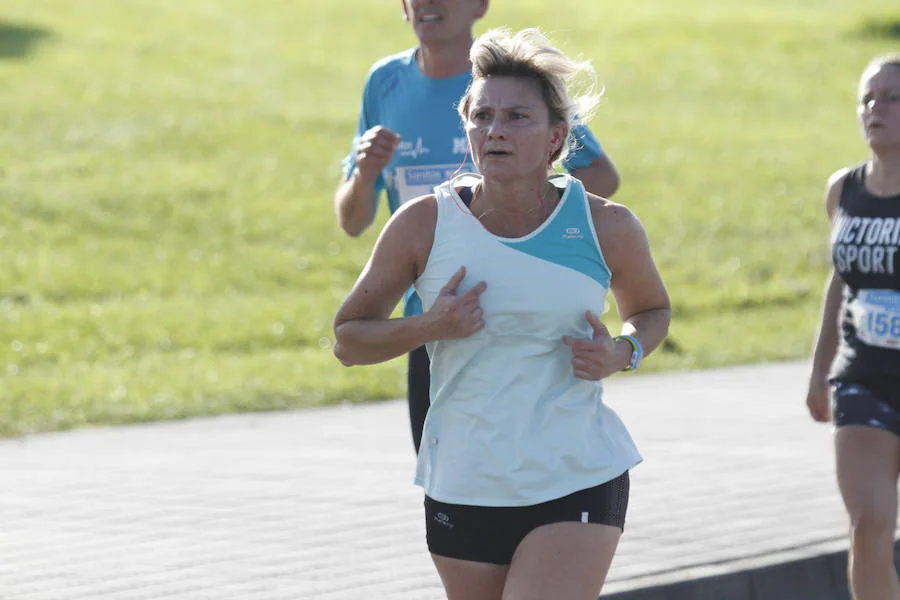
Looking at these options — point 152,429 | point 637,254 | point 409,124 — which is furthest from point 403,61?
point 152,429

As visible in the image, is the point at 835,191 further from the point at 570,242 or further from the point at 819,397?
the point at 570,242

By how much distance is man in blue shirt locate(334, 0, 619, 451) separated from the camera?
512 cm

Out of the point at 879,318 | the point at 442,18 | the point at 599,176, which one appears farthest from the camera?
the point at 879,318

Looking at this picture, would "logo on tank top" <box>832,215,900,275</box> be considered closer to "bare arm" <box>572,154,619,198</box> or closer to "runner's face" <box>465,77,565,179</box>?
"bare arm" <box>572,154,619,198</box>

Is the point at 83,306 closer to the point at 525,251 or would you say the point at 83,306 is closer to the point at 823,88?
the point at 525,251

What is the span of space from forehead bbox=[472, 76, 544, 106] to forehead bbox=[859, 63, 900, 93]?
187 cm

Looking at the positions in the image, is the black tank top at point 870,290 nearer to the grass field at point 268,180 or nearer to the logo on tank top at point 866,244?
the logo on tank top at point 866,244

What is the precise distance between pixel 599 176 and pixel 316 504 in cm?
271

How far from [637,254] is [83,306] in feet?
34.0

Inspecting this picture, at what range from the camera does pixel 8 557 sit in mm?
6168

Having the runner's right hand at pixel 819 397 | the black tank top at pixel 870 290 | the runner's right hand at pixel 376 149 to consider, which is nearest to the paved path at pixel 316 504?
the runner's right hand at pixel 819 397

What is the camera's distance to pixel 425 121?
17.3 ft

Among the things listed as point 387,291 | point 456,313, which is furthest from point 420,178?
point 456,313

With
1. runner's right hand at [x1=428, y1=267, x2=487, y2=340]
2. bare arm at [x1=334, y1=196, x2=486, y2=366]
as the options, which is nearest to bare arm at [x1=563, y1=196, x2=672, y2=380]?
runner's right hand at [x1=428, y1=267, x2=487, y2=340]
